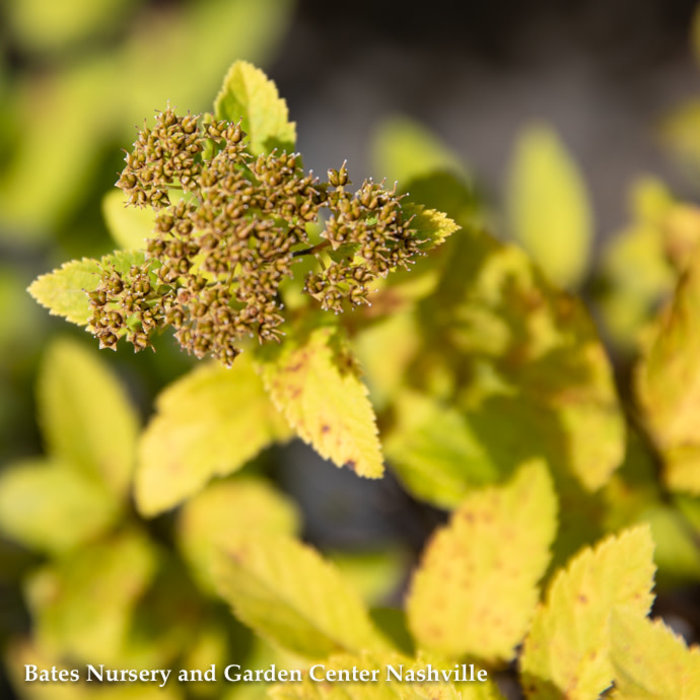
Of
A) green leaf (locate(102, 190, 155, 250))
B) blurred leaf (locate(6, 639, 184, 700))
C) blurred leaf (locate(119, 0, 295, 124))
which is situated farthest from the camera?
blurred leaf (locate(119, 0, 295, 124))

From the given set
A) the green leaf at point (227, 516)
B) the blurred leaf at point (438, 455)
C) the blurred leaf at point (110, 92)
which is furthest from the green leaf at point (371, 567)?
the blurred leaf at point (110, 92)

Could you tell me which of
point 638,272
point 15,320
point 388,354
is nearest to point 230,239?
point 388,354

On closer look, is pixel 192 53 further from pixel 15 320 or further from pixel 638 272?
pixel 638 272

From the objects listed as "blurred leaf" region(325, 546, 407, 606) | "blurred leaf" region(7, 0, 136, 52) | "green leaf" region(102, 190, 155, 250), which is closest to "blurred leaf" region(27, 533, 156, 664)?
"blurred leaf" region(325, 546, 407, 606)

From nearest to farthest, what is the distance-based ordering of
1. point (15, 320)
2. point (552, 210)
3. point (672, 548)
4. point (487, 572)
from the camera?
point (487, 572) < point (672, 548) < point (552, 210) < point (15, 320)

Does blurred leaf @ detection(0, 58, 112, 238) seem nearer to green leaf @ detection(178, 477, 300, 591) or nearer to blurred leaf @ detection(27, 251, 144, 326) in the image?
green leaf @ detection(178, 477, 300, 591)

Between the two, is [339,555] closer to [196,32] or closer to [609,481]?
[609,481]

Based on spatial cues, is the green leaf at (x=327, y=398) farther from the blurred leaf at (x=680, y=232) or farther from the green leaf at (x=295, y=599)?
the blurred leaf at (x=680, y=232)
